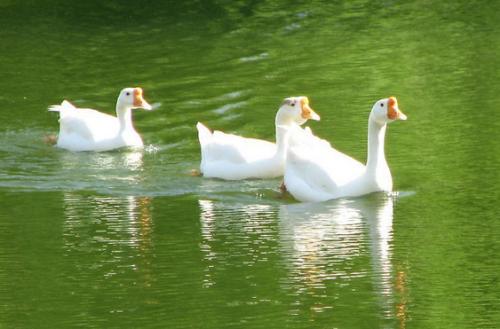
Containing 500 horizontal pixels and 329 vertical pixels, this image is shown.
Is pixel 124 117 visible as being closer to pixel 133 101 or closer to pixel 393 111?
pixel 133 101

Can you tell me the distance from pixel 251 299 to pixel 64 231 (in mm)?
3055

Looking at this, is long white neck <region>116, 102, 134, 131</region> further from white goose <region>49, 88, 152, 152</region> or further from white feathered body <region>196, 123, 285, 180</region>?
white feathered body <region>196, 123, 285, 180</region>

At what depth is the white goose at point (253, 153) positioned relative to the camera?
15867mm

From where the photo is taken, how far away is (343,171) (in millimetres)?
14766

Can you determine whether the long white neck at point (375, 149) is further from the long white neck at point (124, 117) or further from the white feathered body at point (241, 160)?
the long white neck at point (124, 117)

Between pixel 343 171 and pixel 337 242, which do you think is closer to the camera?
pixel 337 242

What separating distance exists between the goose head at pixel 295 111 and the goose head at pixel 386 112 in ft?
4.57

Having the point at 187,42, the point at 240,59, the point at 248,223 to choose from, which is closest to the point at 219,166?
the point at 248,223

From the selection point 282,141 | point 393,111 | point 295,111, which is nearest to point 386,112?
point 393,111

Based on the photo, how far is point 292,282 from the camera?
462 inches

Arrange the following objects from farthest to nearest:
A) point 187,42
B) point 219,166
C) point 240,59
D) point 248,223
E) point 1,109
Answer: point 187,42
point 240,59
point 1,109
point 219,166
point 248,223

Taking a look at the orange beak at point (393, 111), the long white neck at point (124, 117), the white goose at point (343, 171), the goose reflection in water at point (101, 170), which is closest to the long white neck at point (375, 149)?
the white goose at point (343, 171)

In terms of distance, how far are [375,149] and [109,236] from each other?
2.78 metres

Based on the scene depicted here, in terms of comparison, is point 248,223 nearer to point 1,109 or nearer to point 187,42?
point 1,109
